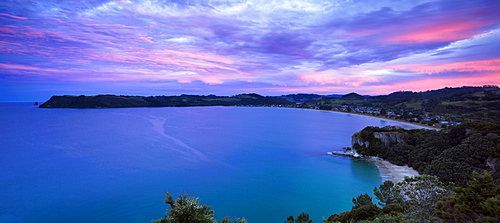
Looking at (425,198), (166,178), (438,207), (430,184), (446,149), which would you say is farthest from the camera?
(166,178)

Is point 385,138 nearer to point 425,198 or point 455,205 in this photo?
point 425,198

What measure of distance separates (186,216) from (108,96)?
210634 mm

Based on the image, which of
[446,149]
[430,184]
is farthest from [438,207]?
[446,149]

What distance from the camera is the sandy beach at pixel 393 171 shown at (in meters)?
30.5

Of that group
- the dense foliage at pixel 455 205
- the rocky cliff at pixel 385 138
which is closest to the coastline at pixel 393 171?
the rocky cliff at pixel 385 138

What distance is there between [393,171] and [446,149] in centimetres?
700

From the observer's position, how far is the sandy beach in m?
30.5

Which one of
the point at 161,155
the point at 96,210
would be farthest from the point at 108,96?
the point at 96,210

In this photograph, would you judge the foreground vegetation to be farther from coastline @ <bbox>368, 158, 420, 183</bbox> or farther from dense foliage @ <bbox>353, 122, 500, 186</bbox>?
coastline @ <bbox>368, 158, 420, 183</bbox>

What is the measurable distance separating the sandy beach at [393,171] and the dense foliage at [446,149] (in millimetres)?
972

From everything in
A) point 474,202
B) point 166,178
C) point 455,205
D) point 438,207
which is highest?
point 474,202

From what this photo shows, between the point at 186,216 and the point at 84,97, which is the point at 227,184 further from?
the point at 84,97

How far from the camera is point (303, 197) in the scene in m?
26.4

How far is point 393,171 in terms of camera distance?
109ft
